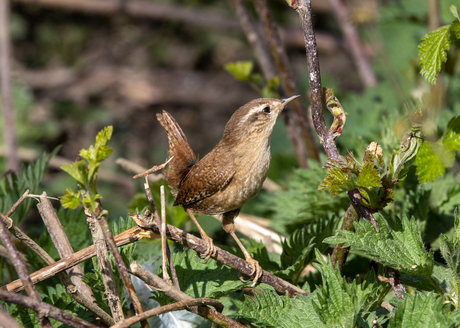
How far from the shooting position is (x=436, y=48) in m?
1.50

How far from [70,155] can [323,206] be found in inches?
135

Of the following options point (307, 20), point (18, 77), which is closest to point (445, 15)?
point (307, 20)

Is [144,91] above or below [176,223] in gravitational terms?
above

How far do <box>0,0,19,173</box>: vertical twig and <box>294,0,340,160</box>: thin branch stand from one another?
2.50 m

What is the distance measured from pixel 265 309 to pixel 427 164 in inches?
28.1

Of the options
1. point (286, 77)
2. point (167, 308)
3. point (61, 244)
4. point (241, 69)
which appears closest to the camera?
point (167, 308)

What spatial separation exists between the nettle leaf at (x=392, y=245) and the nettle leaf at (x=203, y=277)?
0.45 m

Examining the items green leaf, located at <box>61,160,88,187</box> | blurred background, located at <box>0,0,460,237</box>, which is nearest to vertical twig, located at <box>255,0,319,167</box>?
green leaf, located at <box>61,160,88,187</box>

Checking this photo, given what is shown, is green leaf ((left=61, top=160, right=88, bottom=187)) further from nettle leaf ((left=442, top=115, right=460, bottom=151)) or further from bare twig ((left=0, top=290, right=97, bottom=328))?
nettle leaf ((left=442, top=115, right=460, bottom=151))

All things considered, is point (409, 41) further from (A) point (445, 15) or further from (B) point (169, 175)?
(B) point (169, 175)

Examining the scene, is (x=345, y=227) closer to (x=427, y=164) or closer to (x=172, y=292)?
(x=427, y=164)

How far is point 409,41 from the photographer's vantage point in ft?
14.5

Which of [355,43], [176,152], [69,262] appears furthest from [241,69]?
[355,43]

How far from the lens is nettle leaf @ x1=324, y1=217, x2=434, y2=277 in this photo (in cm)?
143
